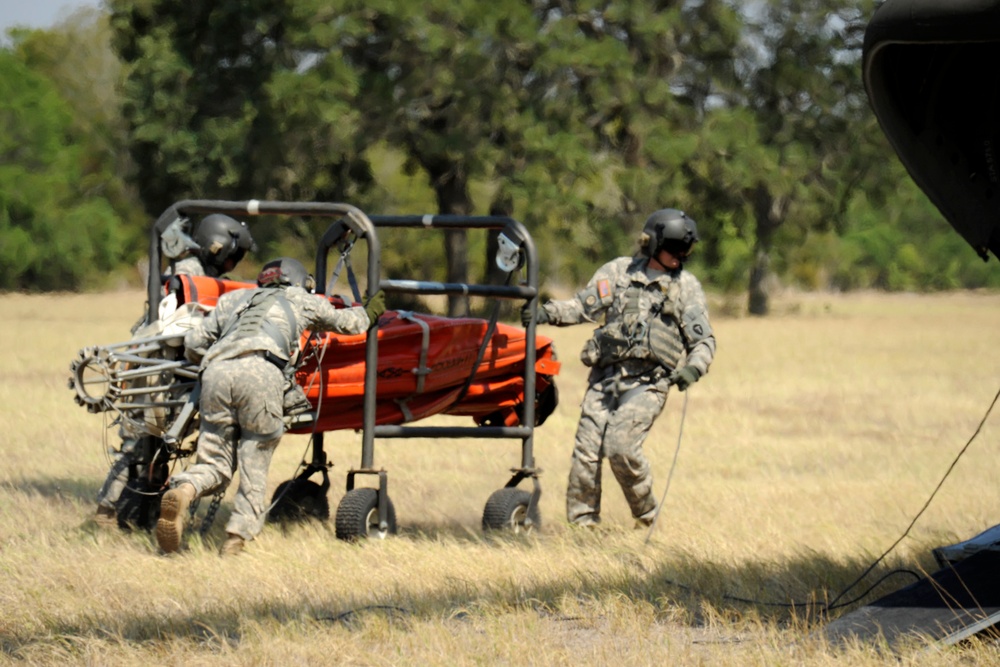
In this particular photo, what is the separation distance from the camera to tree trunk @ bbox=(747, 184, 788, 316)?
41.9 m

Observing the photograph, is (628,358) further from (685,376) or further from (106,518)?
(106,518)

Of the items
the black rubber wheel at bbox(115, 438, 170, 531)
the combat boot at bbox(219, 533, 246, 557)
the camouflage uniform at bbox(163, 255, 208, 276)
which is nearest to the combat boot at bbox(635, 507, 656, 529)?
the combat boot at bbox(219, 533, 246, 557)

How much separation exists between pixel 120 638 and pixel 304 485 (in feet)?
11.3

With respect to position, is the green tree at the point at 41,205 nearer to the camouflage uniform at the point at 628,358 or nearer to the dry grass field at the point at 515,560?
the dry grass field at the point at 515,560

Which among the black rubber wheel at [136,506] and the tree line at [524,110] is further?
the tree line at [524,110]

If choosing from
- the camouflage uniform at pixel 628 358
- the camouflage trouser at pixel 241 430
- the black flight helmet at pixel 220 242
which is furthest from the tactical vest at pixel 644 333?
the black flight helmet at pixel 220 242

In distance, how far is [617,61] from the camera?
109 feet

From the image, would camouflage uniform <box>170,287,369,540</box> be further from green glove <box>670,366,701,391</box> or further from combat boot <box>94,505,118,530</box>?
green glove <box>670,366,701,391</box>

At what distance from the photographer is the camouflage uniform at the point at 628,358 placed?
31.1ft

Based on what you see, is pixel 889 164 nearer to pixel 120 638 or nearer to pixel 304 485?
pixel 304 485

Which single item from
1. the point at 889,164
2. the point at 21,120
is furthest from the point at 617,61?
the point at 21,120

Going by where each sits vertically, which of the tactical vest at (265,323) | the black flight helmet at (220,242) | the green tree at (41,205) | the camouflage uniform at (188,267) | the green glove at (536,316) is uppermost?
the black flight helmet at (220,242)

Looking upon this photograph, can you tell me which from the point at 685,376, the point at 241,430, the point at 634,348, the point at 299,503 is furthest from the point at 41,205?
the point at 685,376

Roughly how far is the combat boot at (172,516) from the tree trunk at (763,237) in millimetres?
31680
